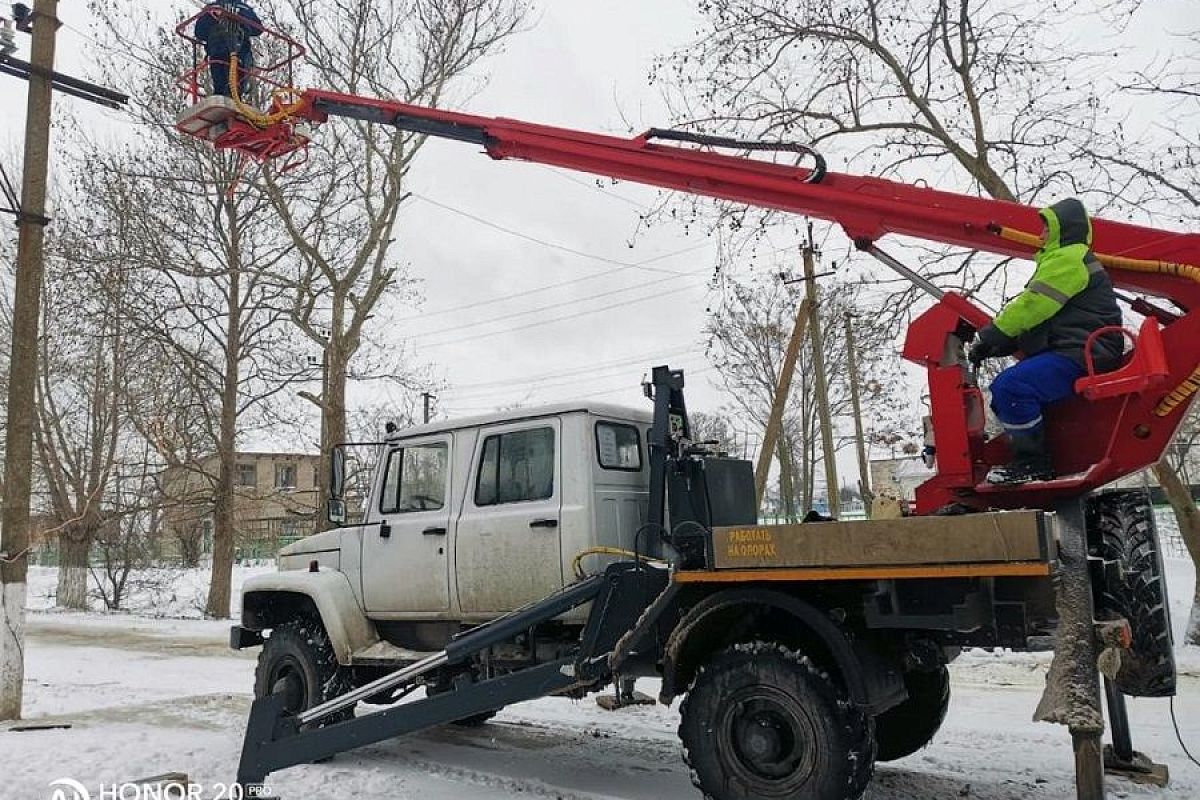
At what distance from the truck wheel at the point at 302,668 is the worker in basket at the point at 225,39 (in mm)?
4302

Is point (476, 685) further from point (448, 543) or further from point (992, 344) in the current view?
point (992, 344)

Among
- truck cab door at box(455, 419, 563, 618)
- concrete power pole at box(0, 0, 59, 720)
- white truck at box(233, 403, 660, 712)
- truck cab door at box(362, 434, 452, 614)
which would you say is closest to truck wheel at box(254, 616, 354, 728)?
white truck at box(233, 403, 660, 712)

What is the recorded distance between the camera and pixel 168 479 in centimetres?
2236

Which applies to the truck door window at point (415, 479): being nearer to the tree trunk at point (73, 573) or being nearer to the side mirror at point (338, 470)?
A: the side mirror at point (338, 470)

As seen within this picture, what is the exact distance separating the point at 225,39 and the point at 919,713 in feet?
24.2

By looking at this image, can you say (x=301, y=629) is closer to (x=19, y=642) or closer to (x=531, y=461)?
(x=531, y=461)

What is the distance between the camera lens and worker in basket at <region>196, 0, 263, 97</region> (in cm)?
773

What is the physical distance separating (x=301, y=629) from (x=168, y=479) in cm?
1715

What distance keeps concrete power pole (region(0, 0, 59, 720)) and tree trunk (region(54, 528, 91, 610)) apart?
1579 cm

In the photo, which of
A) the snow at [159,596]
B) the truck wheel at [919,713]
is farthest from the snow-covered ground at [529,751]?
the snow at [159,596]

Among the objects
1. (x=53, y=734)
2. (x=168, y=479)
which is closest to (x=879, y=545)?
(x=53, y=734)

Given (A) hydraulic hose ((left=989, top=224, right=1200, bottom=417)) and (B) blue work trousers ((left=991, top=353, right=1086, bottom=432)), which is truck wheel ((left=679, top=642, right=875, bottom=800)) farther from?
(A) hydraulic hose ((left=989, top=224, right=1200, bottom=417))

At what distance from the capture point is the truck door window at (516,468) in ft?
20.6

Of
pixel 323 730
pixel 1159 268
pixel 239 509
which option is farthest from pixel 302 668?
pixel 239 509
